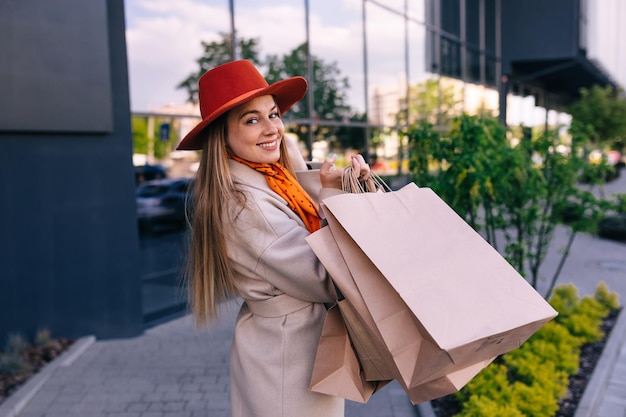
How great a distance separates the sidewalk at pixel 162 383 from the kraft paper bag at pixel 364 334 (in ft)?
5.69

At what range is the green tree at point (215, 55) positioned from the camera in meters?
6.27

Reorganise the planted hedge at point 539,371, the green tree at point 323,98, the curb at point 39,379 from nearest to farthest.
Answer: the planted hedge at point 539,371, the curb at point 39,379, the green tree at point 323,98

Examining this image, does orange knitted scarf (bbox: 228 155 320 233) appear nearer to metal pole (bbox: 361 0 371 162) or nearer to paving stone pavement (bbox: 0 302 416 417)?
paving stone pavement (bbox: 0 302 416 417)

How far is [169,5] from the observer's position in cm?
606

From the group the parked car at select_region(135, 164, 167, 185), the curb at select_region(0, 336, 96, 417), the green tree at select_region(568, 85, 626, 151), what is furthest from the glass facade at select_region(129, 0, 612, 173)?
the green tree at select_region(568, 85, 626, 151)

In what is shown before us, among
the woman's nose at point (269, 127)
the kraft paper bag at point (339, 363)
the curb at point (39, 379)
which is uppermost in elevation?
the woman's nose at point (269, 127)

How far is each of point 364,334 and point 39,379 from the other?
3.48 metres

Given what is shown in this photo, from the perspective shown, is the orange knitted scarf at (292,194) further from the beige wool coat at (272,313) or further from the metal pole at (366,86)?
the metal pole at (366,86)

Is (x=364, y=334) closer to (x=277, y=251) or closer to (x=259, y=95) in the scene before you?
(x=277, y=251)

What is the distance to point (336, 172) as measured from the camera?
72.7 inches

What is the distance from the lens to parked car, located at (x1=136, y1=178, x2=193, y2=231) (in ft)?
19.3

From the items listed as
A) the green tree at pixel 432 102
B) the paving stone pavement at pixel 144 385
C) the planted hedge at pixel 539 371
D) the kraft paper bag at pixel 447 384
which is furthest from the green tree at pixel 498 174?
the green tree at pixel 432 102

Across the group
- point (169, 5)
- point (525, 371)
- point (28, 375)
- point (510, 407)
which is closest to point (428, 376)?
point (510, 407)

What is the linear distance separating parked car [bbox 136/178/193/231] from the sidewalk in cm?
118
